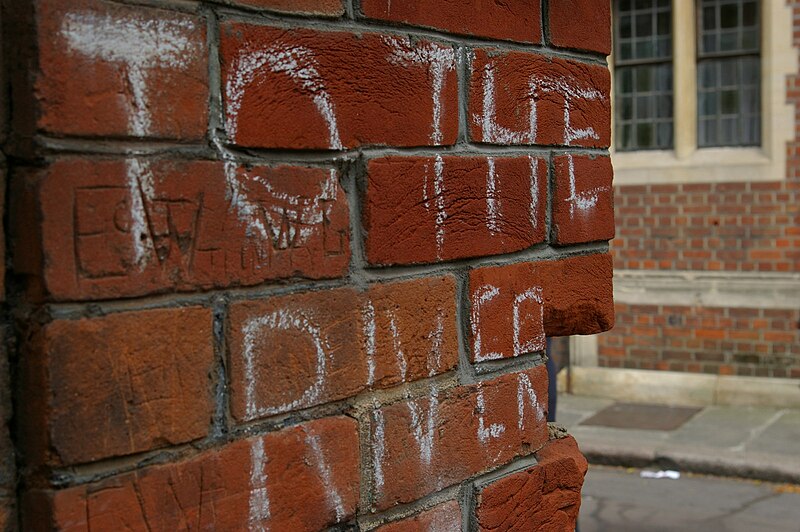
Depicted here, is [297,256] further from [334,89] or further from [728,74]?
[728,74]

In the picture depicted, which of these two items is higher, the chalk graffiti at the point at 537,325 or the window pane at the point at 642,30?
the window pane at the point at 642,30

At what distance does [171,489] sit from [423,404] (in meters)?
0.42

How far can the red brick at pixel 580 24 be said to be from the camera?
157 cm

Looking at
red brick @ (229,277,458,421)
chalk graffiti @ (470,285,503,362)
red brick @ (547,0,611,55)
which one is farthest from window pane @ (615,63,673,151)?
red brick @ (229,277,458,421)

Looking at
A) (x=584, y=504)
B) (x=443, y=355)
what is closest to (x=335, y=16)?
(x=443, y=355)

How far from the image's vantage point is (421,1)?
134cm

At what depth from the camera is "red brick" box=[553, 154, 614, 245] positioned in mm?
1566

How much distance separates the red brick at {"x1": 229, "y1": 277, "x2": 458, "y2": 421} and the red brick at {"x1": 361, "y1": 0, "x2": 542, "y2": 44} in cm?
37

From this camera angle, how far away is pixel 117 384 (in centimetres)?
99

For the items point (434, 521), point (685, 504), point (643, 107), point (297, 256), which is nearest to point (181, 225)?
point (297, 256)

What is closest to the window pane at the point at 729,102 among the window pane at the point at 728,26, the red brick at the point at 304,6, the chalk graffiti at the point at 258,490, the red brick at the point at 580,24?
the window pane at the point at 728,26

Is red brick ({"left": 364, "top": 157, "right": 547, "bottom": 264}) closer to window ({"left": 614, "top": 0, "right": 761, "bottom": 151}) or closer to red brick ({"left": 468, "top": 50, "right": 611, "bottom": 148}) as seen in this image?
red brick ({"left": 468, "top": 50, "right": 611, "bottom": 148})

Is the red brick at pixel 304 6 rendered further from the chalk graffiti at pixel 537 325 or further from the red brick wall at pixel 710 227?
the red brick wall at pixel 710 227

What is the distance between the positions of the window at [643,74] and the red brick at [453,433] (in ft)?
30.0
